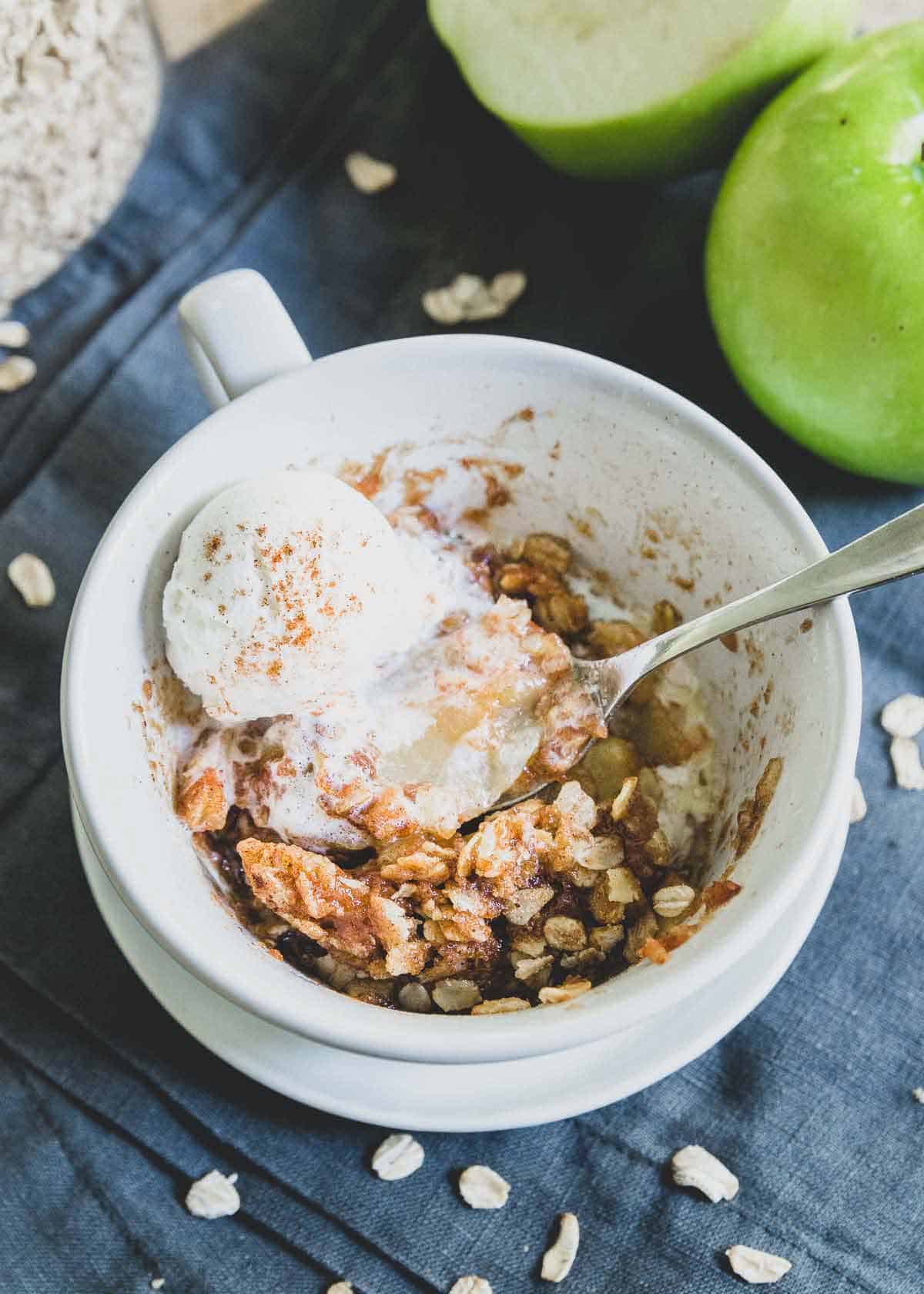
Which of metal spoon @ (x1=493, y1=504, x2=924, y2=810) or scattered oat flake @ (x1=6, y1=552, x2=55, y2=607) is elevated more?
scattered oat flake @ (x1=6, y1=552, x2=55, y2=607)

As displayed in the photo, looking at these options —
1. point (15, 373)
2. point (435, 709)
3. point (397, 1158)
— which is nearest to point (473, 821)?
point (435, 709)

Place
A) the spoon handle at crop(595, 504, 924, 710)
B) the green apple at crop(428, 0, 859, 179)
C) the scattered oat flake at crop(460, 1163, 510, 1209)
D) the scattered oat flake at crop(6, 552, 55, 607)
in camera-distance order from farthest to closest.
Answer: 1. the scattered oat flake at crop(6, 552, 55, 607)
2. the green apple at crop(428, 0, 859, 179)
3. the scattered oat flake at crop(460, 1163, 510, 1209)
4. the spoon handle at crop(595, 504, 924, 710)

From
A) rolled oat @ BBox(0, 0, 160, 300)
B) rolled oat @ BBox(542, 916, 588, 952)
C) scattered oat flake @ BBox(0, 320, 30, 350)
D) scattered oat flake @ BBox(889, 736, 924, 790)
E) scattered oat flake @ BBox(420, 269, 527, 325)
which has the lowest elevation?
scattered oat flake @ BBox(889, 736, 924, 790)

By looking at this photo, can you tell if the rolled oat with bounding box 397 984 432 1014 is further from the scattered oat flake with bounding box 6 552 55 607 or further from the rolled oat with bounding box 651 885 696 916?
the scattered oat flake with bounding box 6 552 55 607

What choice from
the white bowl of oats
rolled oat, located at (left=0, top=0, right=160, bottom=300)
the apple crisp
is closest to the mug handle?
the white bowl of oats

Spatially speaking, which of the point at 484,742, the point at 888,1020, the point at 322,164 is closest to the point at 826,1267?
the point at 888,1020

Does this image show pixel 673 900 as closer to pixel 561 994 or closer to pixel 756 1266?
pixel 561 994

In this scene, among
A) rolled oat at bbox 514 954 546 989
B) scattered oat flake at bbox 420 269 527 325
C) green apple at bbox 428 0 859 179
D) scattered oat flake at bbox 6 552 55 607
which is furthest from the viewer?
scattered oat flake at bbox 420 269 527 325
